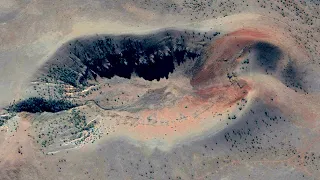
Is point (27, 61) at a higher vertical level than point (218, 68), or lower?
higher

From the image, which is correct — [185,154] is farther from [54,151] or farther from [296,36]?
[296,36]

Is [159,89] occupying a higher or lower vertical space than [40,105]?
lower

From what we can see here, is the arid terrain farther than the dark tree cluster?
No

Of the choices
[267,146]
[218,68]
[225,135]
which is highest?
[218,68]

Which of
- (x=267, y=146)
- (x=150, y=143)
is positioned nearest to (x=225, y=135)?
(x=267, y=146)

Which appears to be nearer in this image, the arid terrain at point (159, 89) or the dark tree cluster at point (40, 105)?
the arid terrain at point (159, 89)

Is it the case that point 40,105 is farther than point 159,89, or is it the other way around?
point 159,89

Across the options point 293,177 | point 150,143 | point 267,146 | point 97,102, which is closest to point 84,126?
point 97,102

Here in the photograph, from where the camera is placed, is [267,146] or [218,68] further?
[218,68]
